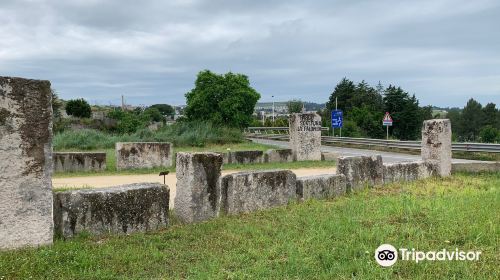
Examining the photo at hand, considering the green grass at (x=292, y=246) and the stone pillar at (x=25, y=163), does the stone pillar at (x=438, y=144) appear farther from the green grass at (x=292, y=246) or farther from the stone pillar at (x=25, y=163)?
the stone pillar at (x=25, y=163)

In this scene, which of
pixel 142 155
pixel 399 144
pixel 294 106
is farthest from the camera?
pixel 294 106

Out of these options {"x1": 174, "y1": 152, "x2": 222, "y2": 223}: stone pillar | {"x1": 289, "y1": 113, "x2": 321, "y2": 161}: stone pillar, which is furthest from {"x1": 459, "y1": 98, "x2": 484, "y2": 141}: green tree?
{"x1": 174, "y1": 152, "x2": 222, "y2": 223}: stone pillar

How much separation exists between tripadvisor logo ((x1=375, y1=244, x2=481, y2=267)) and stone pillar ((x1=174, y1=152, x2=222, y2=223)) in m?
2.83

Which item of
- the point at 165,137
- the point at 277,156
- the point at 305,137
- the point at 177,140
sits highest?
the point at 305,137

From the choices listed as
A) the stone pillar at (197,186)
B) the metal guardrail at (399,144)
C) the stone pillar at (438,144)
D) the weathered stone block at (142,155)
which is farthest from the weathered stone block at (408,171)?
the metal guardrail at (399,144)

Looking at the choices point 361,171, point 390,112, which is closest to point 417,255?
point 361,171

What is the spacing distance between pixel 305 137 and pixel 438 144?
24.9 feet

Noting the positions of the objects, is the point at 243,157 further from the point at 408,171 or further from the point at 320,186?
the point at 320,186

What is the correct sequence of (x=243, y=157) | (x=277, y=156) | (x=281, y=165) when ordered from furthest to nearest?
(x=277, y=156), (x=243, y=157), (x=281, y=165)

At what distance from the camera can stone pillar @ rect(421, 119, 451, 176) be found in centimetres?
1124

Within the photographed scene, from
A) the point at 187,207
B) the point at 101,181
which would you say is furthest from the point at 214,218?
the point at 101,181

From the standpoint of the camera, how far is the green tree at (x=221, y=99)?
41.9m

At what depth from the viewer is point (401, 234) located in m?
5.45

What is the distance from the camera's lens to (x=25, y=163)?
17.2 ft
